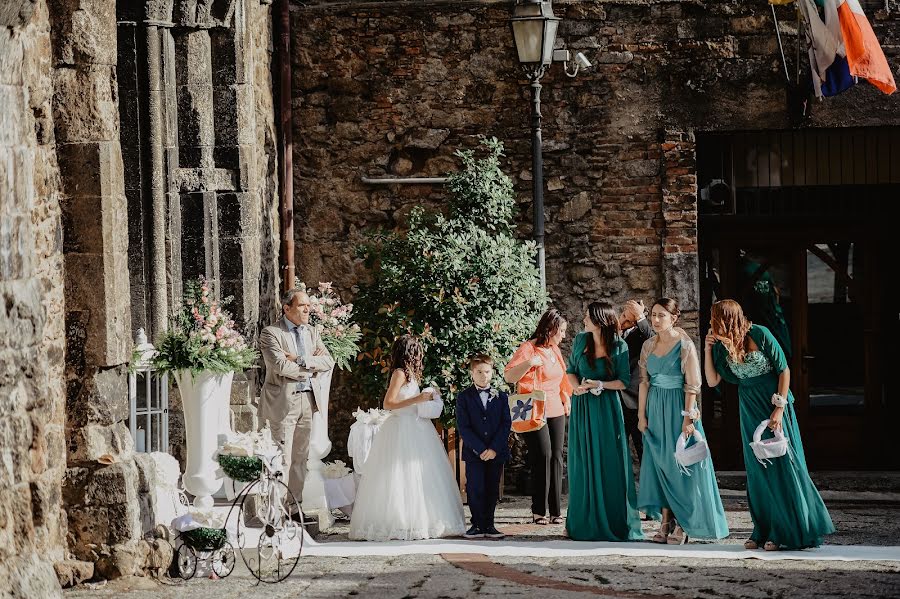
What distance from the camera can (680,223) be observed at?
13766 mm

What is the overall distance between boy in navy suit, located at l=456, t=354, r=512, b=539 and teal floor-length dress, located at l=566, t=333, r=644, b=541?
511 millimetres

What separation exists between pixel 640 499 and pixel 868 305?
519cm

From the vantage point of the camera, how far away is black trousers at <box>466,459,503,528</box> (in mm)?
10516

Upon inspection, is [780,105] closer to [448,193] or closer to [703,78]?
[703,78]

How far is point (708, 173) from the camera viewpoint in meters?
14.2

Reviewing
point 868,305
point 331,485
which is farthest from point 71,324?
point 868,305

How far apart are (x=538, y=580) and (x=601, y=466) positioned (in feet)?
6.19

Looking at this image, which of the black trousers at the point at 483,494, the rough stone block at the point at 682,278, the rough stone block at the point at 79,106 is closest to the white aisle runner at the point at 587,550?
the black trousers at the point at 483,494

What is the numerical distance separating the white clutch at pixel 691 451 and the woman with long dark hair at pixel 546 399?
1.30m

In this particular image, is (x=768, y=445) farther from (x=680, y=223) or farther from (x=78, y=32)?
(x=78, y=32)

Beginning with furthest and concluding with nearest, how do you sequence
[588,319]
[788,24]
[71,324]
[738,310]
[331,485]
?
[788,24] → [331,485] → [588,319] → [738,310] → [71,324]

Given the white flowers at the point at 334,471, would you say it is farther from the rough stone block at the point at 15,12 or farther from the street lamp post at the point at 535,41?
the rough stone block at the point at 15,12

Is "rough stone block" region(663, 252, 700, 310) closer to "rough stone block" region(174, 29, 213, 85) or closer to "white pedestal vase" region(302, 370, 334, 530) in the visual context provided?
"white pedestal vase" region(302, 370, 334, 530)

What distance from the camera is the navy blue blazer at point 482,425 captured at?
10.6m
